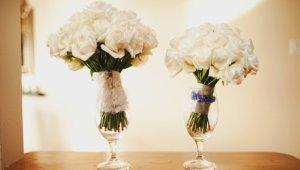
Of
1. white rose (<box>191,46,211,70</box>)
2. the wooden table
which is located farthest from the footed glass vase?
white rose (<box>191,46,211,70</box>)

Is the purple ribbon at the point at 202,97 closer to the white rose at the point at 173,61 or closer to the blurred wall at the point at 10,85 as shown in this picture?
the white rose at the point at 173,61

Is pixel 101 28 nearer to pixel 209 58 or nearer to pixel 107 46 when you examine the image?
pixel 107 46

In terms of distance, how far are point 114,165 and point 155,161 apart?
0.52ft

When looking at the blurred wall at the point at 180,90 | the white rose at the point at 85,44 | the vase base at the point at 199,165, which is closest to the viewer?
the white rose at the point at 85,44

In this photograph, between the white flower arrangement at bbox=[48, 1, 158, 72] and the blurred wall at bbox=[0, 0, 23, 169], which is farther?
the blurred wall at bbox=[0, 0, 23, 169]

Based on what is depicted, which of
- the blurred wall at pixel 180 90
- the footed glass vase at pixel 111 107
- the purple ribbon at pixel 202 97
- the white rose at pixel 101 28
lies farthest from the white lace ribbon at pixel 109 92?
the blurred wall at pixel 180 90

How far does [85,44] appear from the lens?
3.48ft

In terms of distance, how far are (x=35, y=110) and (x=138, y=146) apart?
926 millimetres

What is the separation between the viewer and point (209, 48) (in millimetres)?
1089

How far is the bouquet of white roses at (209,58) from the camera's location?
1.07m

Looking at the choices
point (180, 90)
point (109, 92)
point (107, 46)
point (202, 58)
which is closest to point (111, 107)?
point (109, 92)

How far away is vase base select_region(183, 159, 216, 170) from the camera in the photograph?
1172mm

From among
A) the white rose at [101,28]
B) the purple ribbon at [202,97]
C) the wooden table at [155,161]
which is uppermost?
the white rose at [101,28]

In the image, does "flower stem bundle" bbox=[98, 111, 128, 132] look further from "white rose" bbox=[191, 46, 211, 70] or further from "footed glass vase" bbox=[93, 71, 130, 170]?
"white rose" bbox=[191, 46, 211, 70]
